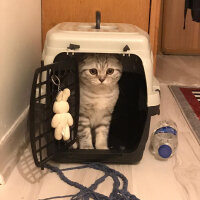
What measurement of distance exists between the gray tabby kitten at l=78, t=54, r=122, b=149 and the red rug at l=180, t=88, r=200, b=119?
26.4 inches

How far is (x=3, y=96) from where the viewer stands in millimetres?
1140

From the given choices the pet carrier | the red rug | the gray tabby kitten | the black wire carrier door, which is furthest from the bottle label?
the red rug

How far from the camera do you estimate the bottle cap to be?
119cm

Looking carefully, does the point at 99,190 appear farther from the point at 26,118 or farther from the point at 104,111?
the point at 26,118

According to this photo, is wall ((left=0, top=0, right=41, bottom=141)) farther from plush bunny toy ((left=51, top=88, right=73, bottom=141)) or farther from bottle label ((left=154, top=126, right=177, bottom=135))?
bottle label ((left=154, top=126, right=177, bottom=135))

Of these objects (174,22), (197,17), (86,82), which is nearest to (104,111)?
(86,82)

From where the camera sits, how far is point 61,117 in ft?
3.46

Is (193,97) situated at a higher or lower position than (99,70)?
lower

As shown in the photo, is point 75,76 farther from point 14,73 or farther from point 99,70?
point 14,73

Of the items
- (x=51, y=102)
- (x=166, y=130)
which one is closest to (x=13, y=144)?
(x=51, y=102)

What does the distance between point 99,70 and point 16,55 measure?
0.33 meters

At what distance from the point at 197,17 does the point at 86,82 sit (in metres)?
1.04

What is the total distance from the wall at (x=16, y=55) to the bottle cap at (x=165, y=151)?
1.91ft

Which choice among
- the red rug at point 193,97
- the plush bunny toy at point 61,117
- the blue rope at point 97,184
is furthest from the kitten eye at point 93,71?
the red rug at point 193,97
